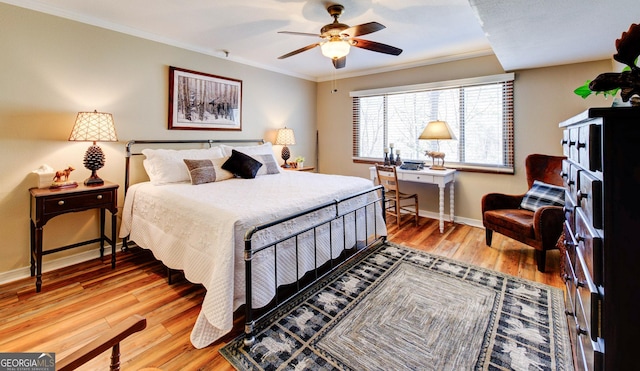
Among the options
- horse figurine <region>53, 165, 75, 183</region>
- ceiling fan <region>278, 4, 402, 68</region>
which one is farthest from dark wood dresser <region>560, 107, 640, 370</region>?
horse figurine <region>53, 165, 75, 183</region>

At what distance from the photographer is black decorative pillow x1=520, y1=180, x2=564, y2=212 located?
9.57ft

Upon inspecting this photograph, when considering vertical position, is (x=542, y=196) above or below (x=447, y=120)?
below

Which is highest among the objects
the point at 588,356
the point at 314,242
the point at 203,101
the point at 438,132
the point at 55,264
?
the point at 203,101

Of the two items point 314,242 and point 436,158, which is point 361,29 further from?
point 436,158

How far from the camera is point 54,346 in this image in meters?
1.81

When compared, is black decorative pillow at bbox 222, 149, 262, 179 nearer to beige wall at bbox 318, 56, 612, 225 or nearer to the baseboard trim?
the baseboard trim

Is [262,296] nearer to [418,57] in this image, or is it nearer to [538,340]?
[538,340]

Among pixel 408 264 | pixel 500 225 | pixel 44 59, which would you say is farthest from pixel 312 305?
pixel 44 59

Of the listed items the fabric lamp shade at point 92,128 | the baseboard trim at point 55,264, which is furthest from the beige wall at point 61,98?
the fabric lamp shade at point 92,128

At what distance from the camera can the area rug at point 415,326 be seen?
5.42 feet

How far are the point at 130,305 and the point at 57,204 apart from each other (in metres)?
1.11

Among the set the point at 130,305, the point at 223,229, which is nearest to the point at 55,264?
the point at 130,305

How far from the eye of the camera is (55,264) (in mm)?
2863

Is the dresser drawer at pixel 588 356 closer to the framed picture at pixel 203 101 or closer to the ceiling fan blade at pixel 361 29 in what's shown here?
the ceiling fan blade at pixel 361 29
